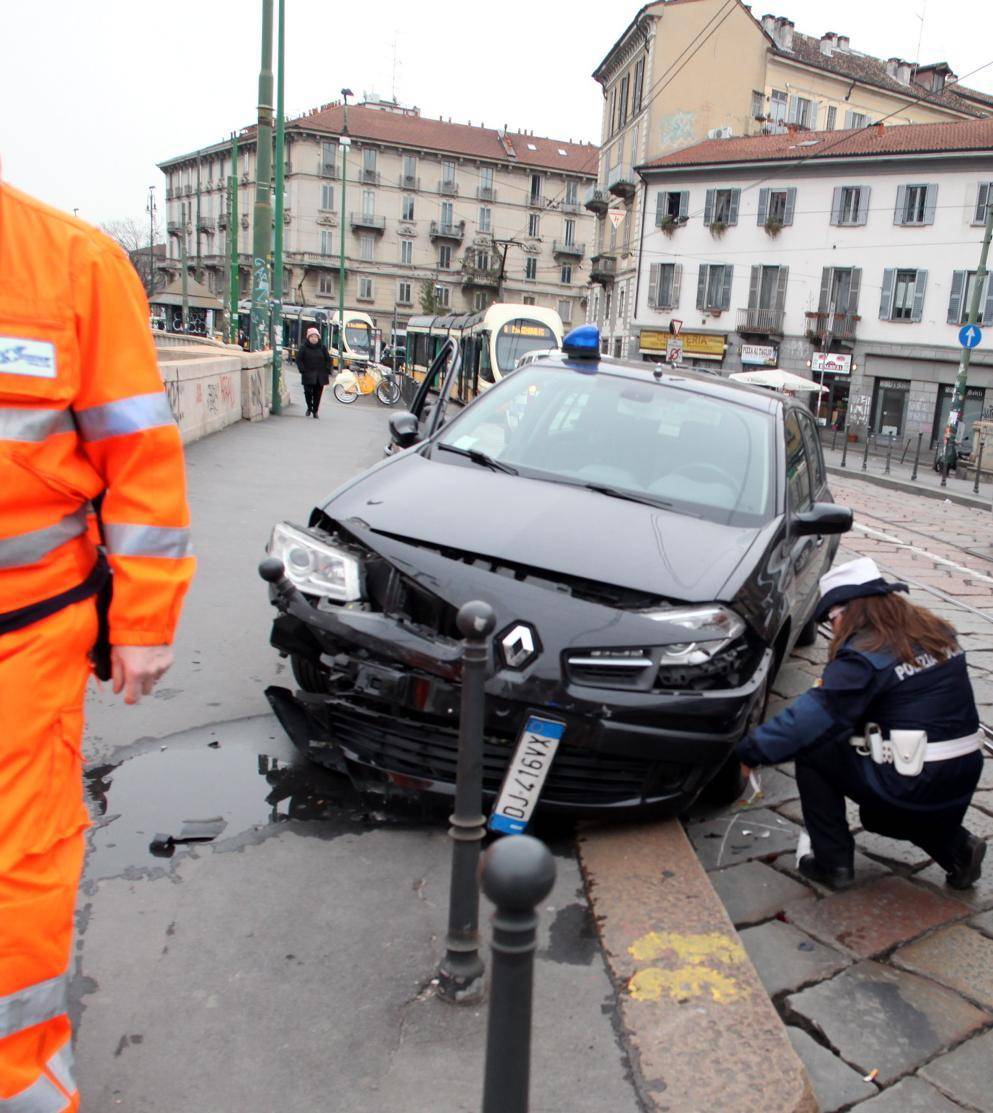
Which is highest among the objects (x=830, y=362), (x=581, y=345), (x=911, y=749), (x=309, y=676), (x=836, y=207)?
(x=836, y=207)

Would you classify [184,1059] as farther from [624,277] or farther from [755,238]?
[624,277]

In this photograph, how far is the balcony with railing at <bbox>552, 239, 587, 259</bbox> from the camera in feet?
284

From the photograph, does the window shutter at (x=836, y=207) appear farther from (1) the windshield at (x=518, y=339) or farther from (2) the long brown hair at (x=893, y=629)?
(2) the long brown hair at (x=893, y=629)

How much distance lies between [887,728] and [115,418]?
7.88 feet

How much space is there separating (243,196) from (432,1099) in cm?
9680

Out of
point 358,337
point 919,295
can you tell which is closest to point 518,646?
point 919,295

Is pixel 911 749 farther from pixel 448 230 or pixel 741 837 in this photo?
pixel 448 230

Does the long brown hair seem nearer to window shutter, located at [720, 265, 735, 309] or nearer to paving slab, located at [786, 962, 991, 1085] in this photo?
paving slab, located at [786, 962, 991, 1085]

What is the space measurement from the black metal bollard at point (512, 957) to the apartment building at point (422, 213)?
257 feet

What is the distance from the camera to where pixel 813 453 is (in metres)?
5.77

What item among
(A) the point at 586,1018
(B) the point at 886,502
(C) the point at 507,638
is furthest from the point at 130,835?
(B) the point at 886,502

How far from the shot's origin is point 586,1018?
8.17 feet

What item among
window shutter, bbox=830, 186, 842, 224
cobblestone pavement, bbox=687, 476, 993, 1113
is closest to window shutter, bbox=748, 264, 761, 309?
window shutter, bbox=830, 186, 842, 224

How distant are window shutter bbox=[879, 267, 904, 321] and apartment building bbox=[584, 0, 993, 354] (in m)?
10.7
